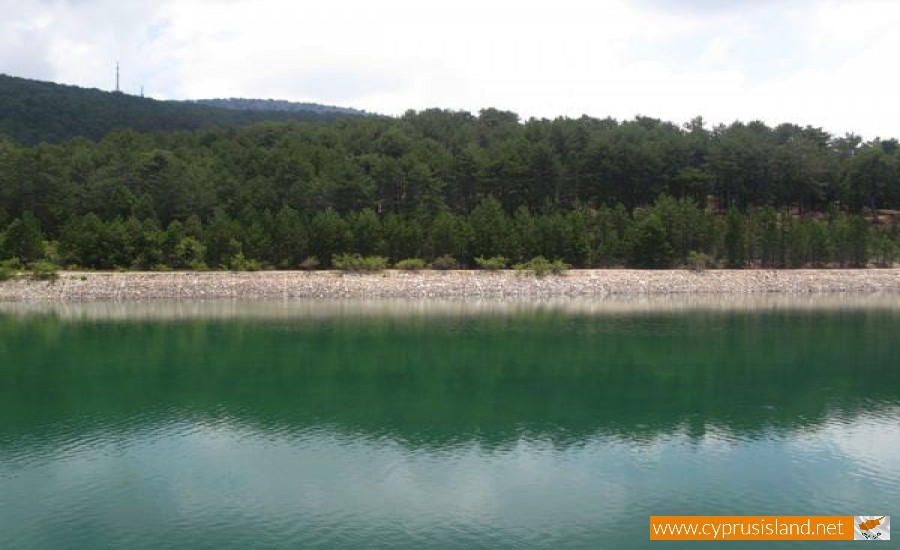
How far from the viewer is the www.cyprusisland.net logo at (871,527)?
12.2 meters

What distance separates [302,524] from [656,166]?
6081cm

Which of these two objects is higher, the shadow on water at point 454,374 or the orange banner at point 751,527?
the shadow on water at point 454,374

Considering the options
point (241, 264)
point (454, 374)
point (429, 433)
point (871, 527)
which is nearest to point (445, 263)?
point (241, 264)

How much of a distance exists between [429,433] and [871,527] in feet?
30.4

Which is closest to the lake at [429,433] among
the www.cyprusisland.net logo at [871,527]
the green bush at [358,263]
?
the www.cyprusisland.net logo at [871,527]

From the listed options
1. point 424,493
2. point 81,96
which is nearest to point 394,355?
point 424,493

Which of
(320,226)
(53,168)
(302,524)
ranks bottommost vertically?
(302,524)

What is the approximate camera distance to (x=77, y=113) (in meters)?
101

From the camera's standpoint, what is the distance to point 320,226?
5159 centimetres

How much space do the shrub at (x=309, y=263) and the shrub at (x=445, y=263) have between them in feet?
26.7

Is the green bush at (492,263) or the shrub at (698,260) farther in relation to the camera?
the shrub at (698,260)

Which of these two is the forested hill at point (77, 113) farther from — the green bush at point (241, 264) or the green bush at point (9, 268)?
the green bush at point (241, 264)

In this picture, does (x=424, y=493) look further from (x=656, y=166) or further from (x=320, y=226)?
(x=656, y=166)

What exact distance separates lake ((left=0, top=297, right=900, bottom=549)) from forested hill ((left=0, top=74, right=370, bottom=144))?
70.6m
